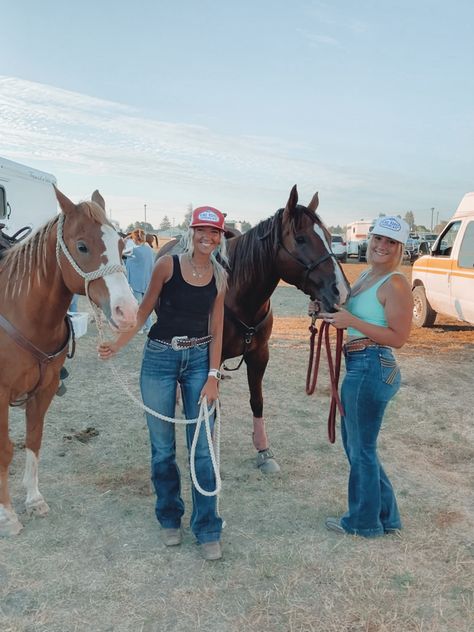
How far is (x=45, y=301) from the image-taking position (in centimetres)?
282

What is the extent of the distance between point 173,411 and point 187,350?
0.38 m

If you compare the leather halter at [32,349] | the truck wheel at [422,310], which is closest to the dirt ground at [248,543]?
the leather halter at [32,349]

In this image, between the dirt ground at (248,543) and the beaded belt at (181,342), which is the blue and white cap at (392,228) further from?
the dirt ground at (248,543)

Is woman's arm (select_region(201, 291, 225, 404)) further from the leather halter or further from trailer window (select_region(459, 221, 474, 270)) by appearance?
trailer window (select_region(459, 221, 474, 270))

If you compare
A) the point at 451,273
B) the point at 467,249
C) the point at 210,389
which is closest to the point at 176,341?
the point at 210,389

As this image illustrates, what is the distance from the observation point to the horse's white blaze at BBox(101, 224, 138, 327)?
7.61 ft

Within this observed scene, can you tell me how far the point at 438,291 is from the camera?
9.08m

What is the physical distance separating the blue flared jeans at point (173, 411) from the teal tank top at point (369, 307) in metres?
0.91

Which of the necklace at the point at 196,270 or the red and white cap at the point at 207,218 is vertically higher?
the red and white cap at the point at 207,218

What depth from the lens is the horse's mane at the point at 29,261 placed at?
2781mm

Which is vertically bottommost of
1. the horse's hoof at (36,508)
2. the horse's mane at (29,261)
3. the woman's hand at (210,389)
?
the horse's hoof at (36,508)

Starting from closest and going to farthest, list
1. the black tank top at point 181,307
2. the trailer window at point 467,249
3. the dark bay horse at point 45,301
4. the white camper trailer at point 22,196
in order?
the dark bay horse at point 45,301 < the black tank top at point 181,307 < the white camper trailer at point 22,196 < the trailer window at point 467,249

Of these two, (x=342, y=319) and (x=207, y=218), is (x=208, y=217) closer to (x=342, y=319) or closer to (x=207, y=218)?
(x=207, y=218)

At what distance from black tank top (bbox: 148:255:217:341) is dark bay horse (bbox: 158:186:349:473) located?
0.82 m
